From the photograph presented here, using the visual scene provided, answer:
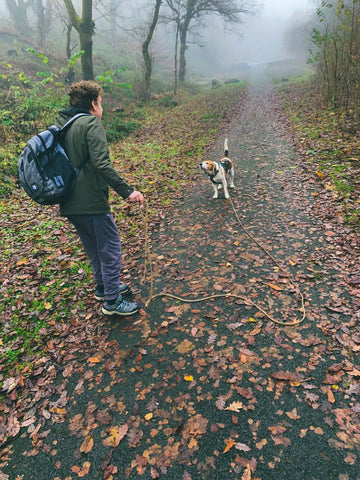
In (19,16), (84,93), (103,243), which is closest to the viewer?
(84,93)

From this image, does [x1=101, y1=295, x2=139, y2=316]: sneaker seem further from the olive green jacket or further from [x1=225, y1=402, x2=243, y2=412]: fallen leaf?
[x1=225, y1=402, x2=243, y2=412]: fallen leaf

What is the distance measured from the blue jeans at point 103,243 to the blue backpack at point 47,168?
433 millimetres

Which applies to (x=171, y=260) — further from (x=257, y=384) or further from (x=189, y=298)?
(x=257, y=384)

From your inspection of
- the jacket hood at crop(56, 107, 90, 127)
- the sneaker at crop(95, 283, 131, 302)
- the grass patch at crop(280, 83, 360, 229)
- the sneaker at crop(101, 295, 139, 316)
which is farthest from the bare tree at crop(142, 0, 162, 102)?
the sneaker at crop(101, 295, 139, 316)

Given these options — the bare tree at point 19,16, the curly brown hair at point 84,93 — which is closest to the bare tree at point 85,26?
the curly brown hair at point 84,93

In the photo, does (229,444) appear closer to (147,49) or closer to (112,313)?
(112,313)

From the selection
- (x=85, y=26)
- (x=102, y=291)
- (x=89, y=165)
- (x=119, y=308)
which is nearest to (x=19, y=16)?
(x=85, y=26)

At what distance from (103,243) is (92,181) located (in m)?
0.79

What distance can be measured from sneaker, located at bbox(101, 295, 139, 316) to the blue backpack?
1727 millimetres

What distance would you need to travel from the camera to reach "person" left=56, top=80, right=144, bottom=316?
121 inches

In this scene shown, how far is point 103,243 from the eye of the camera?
3.58 m

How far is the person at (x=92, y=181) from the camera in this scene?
10.1ft

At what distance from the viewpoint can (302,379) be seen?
3.17 m

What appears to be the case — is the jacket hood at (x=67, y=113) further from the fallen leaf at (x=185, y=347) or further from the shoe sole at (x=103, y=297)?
the fallen leaf at (x=185, y=347)
